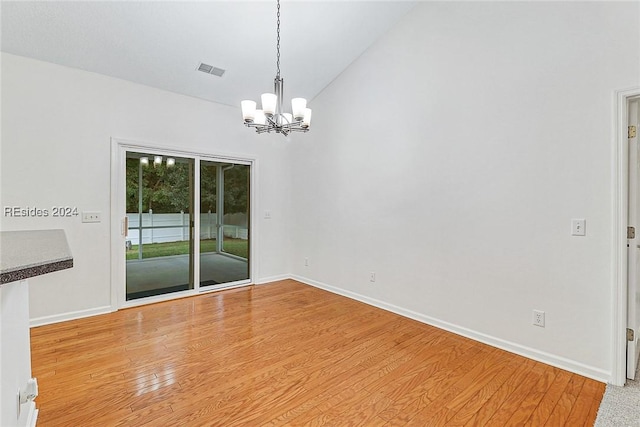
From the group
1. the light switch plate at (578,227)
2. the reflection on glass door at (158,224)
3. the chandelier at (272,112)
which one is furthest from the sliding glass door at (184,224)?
the light switch plate at (578,227)

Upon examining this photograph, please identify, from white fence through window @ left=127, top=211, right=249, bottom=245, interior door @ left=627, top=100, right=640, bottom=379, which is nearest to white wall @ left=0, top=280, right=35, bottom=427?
white fence through window @ left=127, top=211, right=249, bottom=245

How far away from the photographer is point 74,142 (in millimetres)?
3496

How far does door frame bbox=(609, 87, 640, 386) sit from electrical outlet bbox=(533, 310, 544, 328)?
46cm

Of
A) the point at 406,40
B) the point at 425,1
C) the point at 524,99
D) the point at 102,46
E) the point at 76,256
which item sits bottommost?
the point at 76,256

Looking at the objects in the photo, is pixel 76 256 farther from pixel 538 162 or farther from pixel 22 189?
pixel 538 162

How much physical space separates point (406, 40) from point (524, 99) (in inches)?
65.0

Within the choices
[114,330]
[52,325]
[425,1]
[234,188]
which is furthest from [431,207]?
[52,325]

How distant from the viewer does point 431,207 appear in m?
3.46

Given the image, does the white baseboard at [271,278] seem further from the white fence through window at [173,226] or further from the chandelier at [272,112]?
the chandelier at [272,112]

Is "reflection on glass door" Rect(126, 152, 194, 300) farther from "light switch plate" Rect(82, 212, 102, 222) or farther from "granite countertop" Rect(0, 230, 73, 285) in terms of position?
"granite countertop" Rect(0, 230, 73, 285)

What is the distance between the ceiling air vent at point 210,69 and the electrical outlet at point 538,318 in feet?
14.5

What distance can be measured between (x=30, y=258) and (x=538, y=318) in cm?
344

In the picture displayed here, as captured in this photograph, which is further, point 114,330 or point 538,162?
Answer: point 114,330

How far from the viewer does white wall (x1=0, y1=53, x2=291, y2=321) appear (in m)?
3.19
